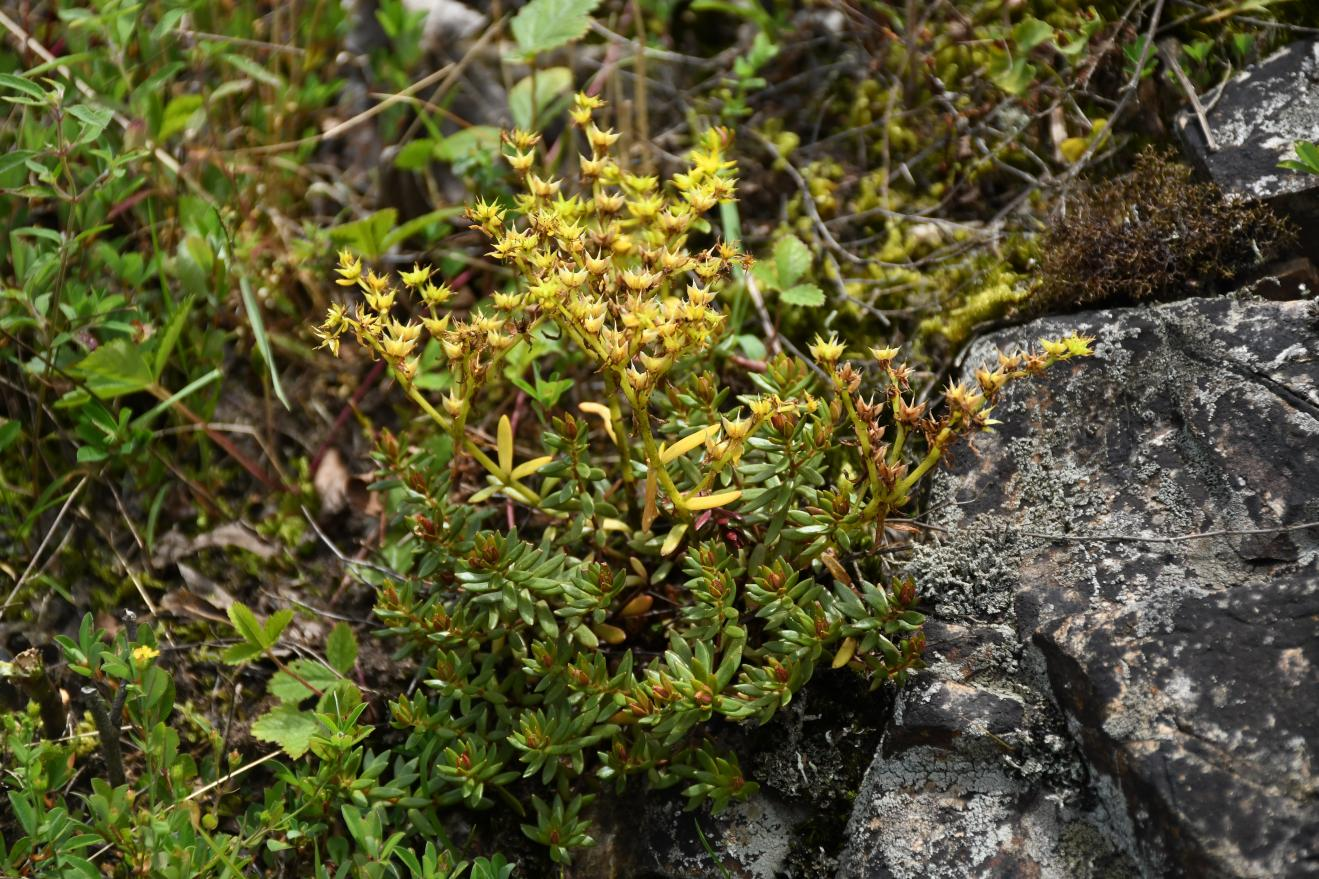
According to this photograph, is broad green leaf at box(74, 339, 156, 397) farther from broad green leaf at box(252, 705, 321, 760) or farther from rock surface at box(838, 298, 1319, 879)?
rock surface at box(838, 298, 1319, 879)

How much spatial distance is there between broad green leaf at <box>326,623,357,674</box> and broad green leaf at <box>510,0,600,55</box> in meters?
1.90

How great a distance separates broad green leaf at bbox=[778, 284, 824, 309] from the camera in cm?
313

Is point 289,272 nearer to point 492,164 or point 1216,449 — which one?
point 492,164

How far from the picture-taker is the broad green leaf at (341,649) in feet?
9.51

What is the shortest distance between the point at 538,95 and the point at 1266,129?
91.2 inches

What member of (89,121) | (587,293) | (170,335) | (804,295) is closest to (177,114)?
(89,121)

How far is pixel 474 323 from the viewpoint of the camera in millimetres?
2447

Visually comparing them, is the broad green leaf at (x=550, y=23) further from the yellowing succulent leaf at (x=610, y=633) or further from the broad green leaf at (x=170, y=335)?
the yellowing succulent leaf at (x=610, y=633)

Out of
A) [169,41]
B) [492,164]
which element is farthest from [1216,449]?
[169,41]

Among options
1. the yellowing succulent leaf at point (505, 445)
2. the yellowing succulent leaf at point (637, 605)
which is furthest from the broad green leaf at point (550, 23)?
the yellowing succulent leaf at point (637, 605)

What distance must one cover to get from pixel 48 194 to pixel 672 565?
210cm

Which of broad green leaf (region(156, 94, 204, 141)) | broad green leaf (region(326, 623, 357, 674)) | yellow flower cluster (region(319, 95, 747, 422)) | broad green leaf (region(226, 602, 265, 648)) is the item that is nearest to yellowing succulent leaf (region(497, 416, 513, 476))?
yellow flower cluster (region(319, 95, 747, 422))

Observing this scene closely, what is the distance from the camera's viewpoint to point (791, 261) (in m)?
3.25

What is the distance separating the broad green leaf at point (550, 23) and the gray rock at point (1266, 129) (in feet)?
6.16
